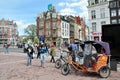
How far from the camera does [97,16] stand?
185 feet

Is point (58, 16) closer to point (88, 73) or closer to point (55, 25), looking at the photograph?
point (55, 25)

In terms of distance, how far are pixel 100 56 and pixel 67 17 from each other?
Answer: 255 ft

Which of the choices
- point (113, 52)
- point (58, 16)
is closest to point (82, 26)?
point (58, 16)

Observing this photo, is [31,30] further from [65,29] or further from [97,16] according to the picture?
[97,16]

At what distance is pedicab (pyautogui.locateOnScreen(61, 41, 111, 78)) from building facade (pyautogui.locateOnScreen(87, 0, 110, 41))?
4175 centimetres

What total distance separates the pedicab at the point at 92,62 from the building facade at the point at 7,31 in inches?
4436

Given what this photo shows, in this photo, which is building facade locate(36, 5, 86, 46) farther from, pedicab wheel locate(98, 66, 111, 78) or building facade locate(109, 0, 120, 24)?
pedicab wheel locate(98, 66, 111, 78)

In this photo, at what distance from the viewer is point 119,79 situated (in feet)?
37.9

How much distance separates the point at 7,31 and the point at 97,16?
79.1m

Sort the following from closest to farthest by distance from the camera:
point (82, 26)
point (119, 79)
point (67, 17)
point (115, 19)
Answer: point (119, 79) < point (115, 19) < point (67, 17) < point (82, 26)

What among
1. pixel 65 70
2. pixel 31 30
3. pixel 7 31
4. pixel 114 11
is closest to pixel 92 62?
pixel 65 70

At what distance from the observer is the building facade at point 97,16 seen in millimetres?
55031

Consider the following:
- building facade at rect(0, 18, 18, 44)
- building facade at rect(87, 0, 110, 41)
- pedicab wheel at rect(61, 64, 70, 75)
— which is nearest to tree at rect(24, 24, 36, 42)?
building facade at rect(0, 18, 18, 44)

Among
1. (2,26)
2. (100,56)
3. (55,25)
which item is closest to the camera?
(100,56)
